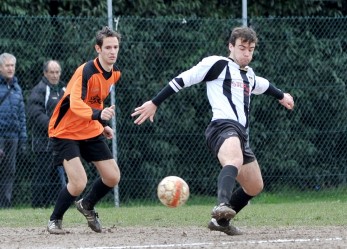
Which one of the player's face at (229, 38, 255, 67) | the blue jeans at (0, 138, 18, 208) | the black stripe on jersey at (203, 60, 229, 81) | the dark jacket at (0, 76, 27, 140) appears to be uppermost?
the player's face at (229, 38, 255, 67)

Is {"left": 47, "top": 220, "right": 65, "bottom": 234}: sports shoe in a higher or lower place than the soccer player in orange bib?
lower

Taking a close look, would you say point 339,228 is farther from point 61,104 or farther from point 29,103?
point 29,103

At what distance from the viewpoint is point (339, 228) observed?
1059cm

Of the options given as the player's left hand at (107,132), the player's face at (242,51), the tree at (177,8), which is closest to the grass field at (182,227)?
the player's left hand at (107,132)

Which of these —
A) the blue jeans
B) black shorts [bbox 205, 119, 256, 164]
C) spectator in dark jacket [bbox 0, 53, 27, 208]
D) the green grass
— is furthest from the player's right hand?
the blue jeans

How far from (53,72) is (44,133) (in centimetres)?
98

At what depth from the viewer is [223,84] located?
998 centimetres

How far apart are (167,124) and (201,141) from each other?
1.91 feet

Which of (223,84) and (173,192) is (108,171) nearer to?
(173,192)

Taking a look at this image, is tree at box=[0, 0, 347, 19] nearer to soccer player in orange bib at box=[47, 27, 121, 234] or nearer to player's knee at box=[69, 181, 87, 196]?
soccer player in orange bib at box=[47, 27, 121, 234]

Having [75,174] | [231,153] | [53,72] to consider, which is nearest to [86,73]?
[75,174]

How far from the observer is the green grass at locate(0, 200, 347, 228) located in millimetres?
11602

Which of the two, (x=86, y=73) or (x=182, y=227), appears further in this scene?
(x=182, y=227)

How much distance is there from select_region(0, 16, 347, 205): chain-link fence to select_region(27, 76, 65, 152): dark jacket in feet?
0.86
